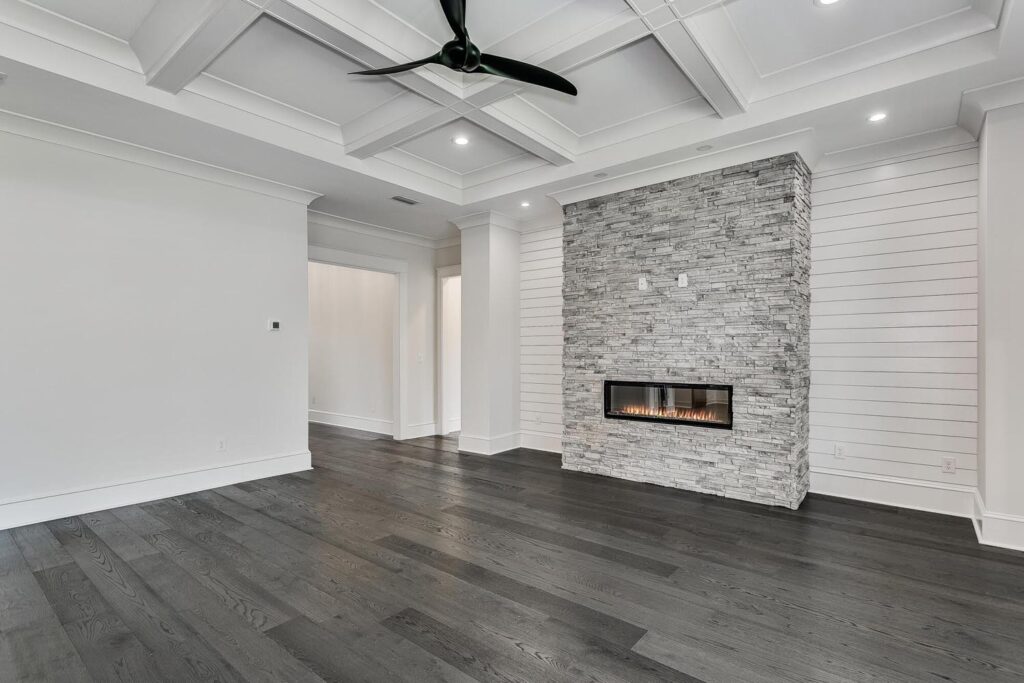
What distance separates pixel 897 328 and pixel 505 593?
12.0 feet

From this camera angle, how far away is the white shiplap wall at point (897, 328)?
3736 millimetres

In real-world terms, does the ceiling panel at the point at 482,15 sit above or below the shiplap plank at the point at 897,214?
above

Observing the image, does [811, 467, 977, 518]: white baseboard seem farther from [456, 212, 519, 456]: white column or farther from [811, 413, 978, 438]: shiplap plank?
[456, 212, 519, 456]: white column

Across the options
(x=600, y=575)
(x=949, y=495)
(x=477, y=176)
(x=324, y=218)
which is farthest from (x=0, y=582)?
(x=949, y=495)

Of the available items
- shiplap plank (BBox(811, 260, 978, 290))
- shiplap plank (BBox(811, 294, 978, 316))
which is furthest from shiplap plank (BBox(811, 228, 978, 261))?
shiplap plank (BBox(811, 294, 978, 316))

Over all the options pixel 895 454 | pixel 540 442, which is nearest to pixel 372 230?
pixel 540 442

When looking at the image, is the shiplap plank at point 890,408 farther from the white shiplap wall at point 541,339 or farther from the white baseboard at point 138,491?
the white baseboard at point 138,491

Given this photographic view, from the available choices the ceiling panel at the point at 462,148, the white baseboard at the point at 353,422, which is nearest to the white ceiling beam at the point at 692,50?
the ceiling panel at the point at 462,148

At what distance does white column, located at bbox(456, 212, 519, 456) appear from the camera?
19.6ft

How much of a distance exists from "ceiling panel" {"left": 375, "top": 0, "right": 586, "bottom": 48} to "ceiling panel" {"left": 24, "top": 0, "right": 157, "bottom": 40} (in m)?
1.39

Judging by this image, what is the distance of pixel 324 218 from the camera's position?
19.6ft

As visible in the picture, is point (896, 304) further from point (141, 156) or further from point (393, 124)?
point (141, 156)

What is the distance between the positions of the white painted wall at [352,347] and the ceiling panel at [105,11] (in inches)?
167

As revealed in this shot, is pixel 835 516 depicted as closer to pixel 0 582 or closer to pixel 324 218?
pixel 0 582
